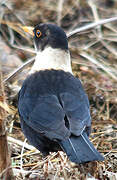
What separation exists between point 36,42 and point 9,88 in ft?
3.22

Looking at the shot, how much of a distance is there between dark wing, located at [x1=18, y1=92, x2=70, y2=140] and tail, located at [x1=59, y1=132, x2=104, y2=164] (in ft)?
0.26

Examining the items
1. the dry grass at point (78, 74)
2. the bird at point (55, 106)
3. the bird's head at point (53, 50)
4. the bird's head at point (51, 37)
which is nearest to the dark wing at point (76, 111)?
the bird at point (55, 106)

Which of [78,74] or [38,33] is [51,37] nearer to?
[38,33]

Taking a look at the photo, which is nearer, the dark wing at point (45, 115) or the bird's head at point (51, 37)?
the dark wing at point (45, 115)

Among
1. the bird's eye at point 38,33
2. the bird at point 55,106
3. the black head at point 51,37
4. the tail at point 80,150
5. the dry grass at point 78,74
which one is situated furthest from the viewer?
the bird's eye at point 38,33

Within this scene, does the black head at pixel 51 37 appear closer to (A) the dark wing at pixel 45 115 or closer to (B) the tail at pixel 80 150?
(A) the dark wing at pixel 45 115

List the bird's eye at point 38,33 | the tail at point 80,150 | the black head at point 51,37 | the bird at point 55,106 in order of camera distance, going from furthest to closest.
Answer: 1. the bird's eye at point 38,33
2. the black head at point 51,37
3. the bird at point 55,106
4. the tail at point 80,150

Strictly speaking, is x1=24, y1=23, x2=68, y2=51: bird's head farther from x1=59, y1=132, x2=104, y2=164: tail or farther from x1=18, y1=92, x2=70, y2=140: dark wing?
x1=59, y1=132, x2=104, y2=164: tail

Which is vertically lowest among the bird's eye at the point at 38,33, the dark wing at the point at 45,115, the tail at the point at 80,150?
the tail at the point at 80,150

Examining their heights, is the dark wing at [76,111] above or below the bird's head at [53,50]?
below

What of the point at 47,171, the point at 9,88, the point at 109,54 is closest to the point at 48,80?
the point at 47,171

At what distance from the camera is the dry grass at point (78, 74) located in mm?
4199

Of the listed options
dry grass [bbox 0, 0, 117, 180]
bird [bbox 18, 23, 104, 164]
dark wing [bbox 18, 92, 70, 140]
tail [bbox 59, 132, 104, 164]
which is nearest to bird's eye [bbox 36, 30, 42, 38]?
bird [bbox 18, 23, 104, 164]

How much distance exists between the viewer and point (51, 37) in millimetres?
5125
